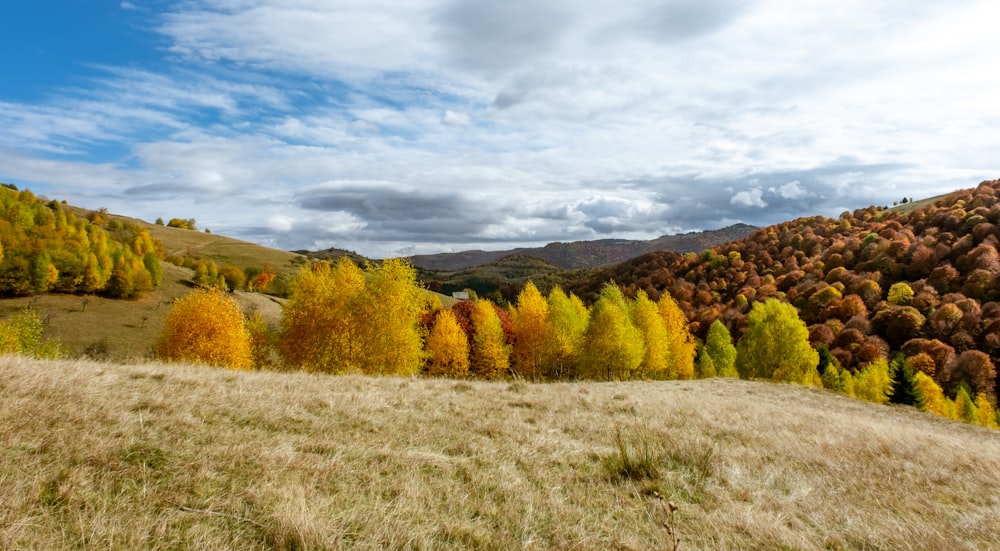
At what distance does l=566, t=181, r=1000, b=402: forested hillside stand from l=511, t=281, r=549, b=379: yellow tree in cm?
5537

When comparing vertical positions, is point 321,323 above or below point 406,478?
below

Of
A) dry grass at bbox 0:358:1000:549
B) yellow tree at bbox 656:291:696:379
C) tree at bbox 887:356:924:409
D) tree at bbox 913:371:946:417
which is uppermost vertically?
dry grass at bbox 0:358:1000:549

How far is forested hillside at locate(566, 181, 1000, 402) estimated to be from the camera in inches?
3479

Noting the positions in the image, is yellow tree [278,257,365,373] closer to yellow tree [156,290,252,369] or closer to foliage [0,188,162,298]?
yellow tree [156,290,252,369]

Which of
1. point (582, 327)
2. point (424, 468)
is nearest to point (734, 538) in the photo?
point (424, 468)

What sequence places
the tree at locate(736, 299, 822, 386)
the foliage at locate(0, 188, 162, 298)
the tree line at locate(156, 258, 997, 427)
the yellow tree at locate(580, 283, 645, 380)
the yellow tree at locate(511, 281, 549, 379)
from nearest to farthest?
1. the tree line at locate(156, 258, 997, 427)
2. the yellow tree at locate(580, 283, 645, 380)
3. the tree at locate(736, 299, 822, 386)
4. the yellow tree at locate(511, 281, 549, 379)
5. the foliage at locate(0, 188, 162, 298)

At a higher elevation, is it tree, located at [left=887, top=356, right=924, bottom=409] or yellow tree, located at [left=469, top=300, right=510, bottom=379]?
yellow tree, located at [left=469, top=300, right=510, bottom=379]

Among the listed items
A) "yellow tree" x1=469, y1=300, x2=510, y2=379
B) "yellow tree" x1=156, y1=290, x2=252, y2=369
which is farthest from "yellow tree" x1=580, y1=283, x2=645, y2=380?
"yellow tree" x1=156, y1=290, x2=252, y2=369

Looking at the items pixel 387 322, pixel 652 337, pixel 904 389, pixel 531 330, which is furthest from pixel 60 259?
pixel 904 389

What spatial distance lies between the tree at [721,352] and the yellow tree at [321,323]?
49.2 meters

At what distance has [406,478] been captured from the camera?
21.9 ft

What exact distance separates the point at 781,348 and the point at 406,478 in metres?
63.4

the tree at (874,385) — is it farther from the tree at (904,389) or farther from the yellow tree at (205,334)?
the yellow tree at (205,334)

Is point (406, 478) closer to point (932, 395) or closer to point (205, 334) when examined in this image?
point (205, 334)
